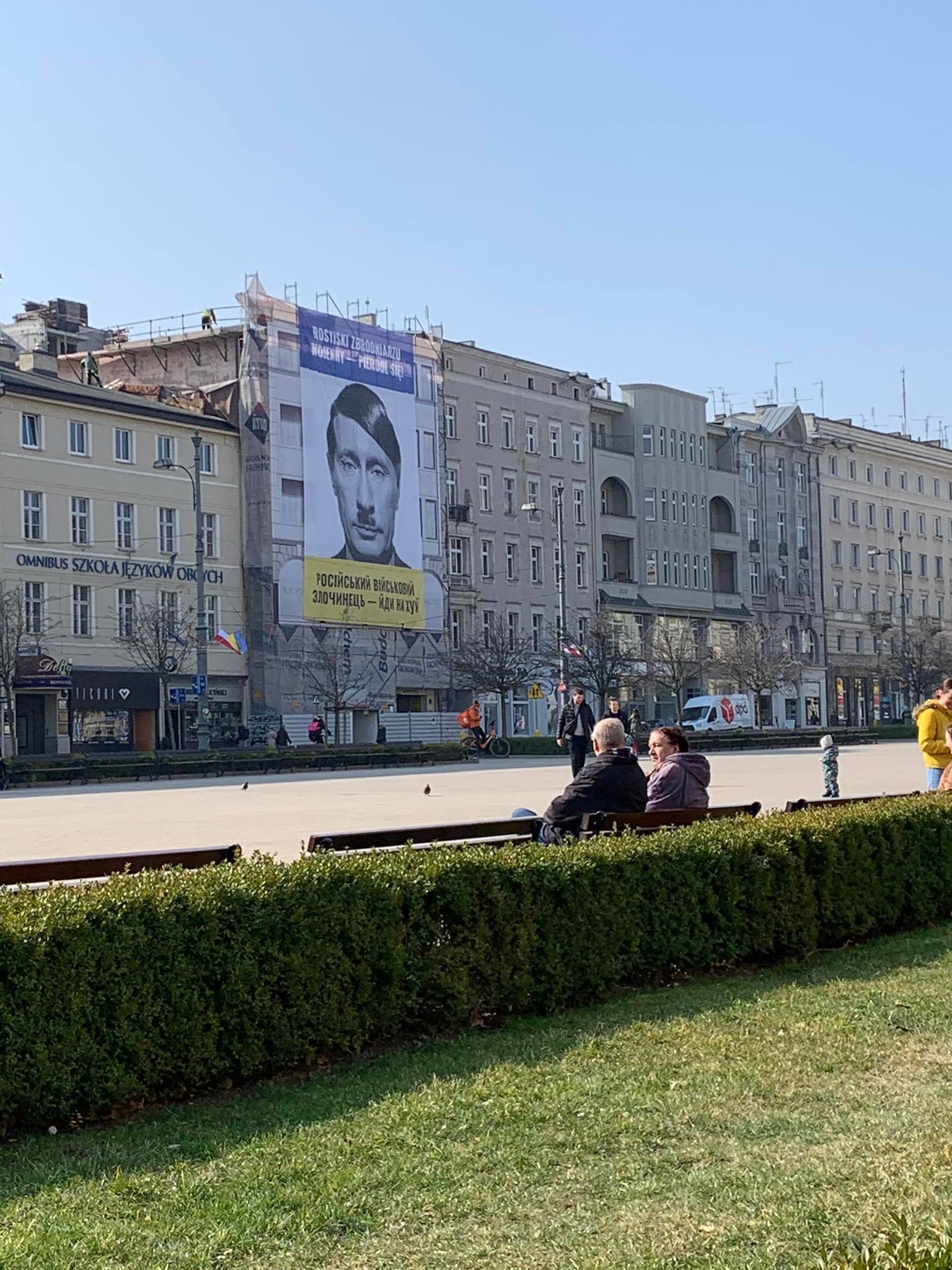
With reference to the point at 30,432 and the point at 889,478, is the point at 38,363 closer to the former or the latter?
the point at 30,432

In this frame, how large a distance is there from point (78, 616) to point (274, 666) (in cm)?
854

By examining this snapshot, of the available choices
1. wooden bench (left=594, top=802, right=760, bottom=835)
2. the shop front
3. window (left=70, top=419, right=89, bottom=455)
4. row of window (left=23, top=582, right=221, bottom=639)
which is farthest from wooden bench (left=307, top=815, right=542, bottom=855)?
window (left=70, top=419, right=89, bottom=455)

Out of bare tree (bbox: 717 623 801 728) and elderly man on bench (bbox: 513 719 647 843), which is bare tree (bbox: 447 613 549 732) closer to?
bare tree (bbox: 717 623 801 728)

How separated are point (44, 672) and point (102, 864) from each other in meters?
49.3

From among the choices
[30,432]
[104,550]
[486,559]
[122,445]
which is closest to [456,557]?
[486,559]

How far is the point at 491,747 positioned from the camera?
183 feet

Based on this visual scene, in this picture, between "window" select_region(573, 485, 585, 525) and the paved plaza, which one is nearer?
the paved plaza

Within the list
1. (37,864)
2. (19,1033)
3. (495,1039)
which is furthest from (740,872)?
(19,1033)

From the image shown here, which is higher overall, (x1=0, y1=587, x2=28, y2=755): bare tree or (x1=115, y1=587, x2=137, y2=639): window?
(x1=115, y1=587, x2=137, y2=639): window

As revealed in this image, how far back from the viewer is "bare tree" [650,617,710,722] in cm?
7725

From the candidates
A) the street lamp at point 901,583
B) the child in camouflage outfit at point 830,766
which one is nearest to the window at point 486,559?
the street lamp at point 901,583

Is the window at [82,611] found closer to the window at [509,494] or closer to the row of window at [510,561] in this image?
the row of window at [510,561]

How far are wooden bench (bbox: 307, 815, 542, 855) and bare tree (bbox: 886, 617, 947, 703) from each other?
264ft

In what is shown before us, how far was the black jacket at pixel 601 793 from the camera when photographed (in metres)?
11.0
